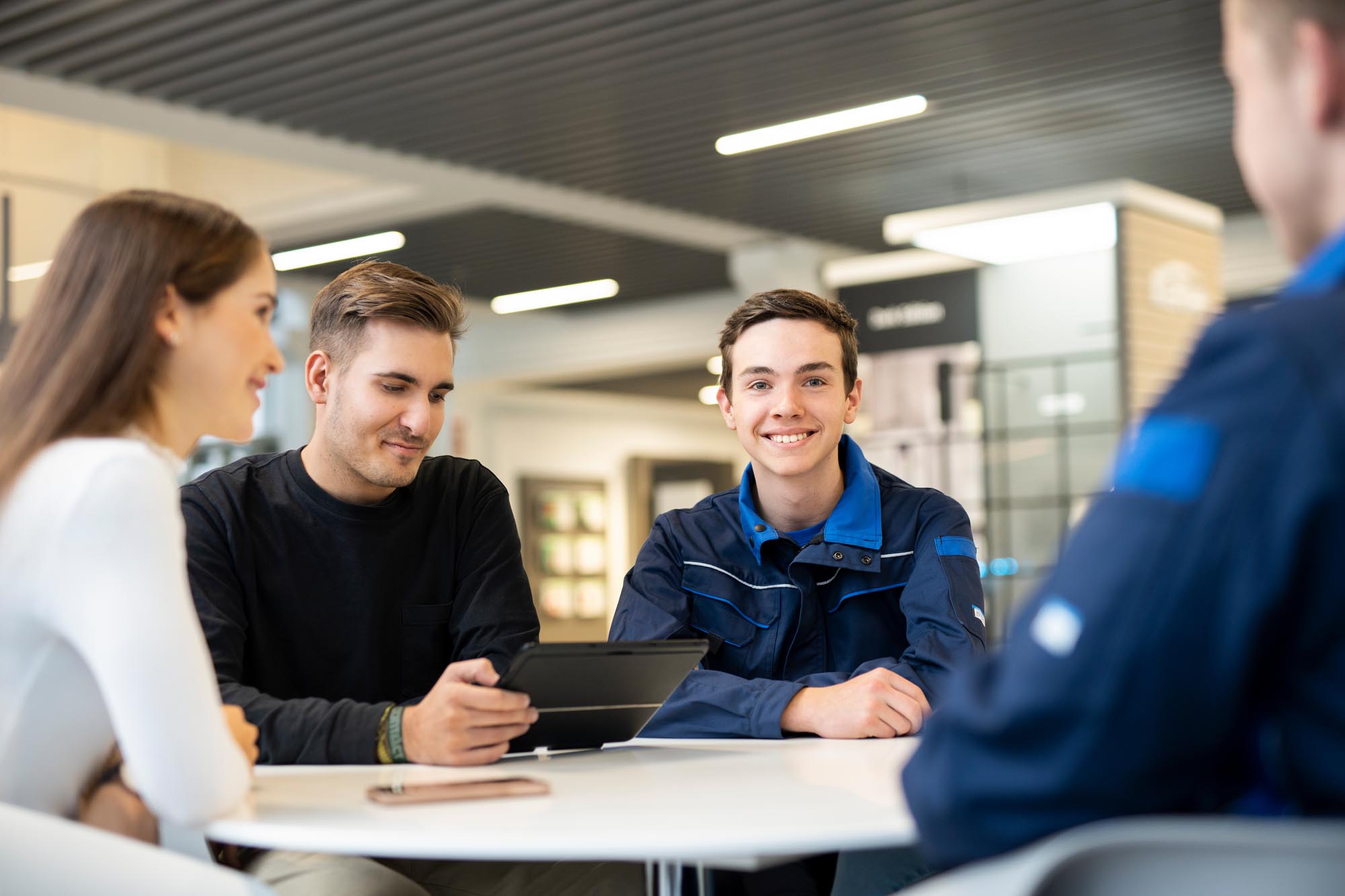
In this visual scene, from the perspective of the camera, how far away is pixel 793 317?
2.89 metres

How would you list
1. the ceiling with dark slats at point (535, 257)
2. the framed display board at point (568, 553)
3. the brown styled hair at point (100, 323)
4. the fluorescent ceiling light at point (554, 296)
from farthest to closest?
the framed display board at point (568, 553)
the fluorescent ceiling light at point (554, 296)
the ceiling with dark slats at point (535, 257)
the brown styled hair at point (100, 323)

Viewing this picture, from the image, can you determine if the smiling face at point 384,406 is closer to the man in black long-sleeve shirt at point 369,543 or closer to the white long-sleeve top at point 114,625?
the man in black long-sleeve shirt at point 369,543

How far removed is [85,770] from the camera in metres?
1.59

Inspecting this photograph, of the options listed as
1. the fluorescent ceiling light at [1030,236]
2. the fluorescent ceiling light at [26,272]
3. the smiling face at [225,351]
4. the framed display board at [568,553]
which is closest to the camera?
the smiling face at [225,351]

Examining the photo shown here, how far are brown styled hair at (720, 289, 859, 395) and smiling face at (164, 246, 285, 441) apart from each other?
1280 millimetres

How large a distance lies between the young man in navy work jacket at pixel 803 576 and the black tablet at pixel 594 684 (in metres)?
0.27

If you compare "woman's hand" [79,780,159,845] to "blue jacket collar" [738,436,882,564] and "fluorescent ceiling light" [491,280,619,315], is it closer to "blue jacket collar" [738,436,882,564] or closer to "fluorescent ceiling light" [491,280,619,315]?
"blue jacket collar" [738,436,882,564]

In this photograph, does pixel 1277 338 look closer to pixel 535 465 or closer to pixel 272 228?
pixel 272 228

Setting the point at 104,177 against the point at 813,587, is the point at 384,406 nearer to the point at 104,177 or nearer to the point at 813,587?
the point at 813,587

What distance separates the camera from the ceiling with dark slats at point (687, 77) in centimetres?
636

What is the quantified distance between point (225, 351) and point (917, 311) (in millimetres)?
7382

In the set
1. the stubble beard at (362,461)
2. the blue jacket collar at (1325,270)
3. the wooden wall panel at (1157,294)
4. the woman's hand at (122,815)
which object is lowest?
the woman's hand at (122,815)

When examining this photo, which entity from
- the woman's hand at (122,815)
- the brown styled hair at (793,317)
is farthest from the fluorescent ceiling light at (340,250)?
the woman's hand at (122,815)

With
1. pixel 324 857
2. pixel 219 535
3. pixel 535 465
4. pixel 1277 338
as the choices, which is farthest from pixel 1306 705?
pixel 535 465
